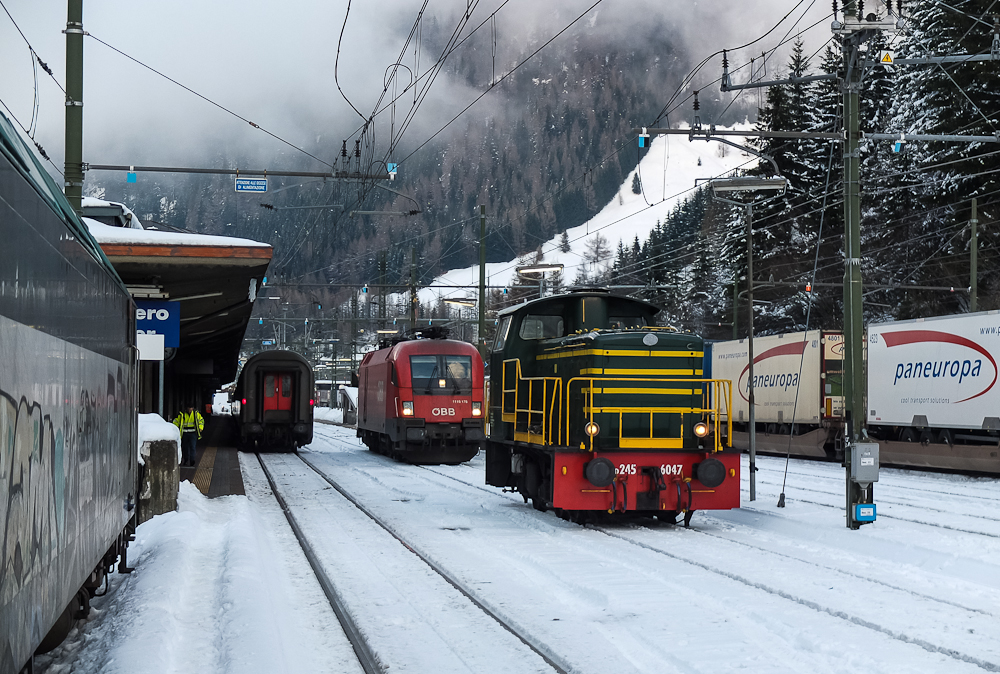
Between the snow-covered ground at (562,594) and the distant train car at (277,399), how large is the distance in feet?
53.5

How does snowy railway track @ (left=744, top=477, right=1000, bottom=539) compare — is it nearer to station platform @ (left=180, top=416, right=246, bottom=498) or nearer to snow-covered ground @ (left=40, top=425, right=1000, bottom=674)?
snow-covered ground @ (left=40, top=425, right=1000, bottom=674)

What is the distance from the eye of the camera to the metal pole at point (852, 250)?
12.8 m

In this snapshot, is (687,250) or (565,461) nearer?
(565,461)

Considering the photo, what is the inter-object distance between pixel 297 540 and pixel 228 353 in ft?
99.4

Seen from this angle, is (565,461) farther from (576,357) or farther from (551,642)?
(551,642)

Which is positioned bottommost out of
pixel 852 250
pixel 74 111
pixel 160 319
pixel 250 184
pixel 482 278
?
pixel 160 319

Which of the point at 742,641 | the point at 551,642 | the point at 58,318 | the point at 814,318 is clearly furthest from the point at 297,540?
the point at 814,318

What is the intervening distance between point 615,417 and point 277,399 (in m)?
20.3

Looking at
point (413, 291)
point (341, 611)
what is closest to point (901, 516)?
point (341, 611)

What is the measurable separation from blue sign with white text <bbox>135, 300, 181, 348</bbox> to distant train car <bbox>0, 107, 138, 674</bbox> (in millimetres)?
7577

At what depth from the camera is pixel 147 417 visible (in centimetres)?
1451

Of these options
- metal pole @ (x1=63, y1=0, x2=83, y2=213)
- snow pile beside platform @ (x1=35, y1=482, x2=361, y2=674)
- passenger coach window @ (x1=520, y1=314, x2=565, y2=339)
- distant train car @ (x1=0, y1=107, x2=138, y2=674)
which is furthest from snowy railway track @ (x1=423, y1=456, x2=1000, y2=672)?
metal pole @ (x1=63, y1=0, x2=83, y2=213)

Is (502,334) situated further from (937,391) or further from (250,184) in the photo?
(937,391)

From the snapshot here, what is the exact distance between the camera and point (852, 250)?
13023mm
